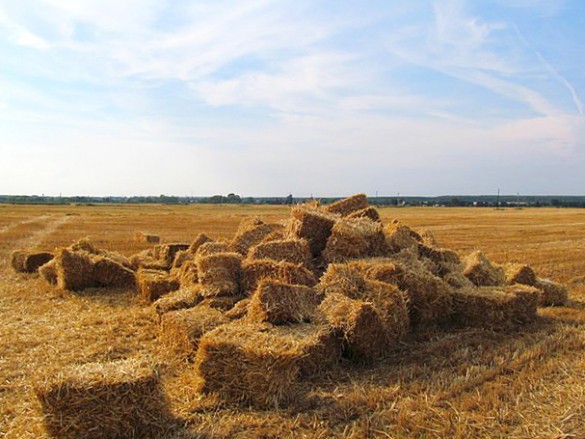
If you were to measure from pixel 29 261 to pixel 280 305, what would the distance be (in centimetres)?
997

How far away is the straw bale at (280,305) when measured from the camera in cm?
638

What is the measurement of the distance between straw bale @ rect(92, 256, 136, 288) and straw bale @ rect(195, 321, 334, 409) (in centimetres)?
623

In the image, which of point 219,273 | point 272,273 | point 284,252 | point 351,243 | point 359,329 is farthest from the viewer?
point 351,243

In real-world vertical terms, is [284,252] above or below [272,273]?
above

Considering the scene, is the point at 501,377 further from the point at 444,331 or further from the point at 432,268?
the point at 432,268

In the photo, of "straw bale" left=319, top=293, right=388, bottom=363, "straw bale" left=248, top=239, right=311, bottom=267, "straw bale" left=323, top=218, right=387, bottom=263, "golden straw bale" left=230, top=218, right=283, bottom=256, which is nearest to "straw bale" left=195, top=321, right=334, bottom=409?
"straw bale" left=319, top=293, right=388, bottom=363

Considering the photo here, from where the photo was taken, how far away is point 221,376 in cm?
535

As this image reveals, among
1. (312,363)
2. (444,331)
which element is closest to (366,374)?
(312,363)

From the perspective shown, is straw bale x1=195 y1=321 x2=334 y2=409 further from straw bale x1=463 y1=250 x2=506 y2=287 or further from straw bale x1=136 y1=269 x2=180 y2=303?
straw bale x1=463 y1=250 x2=506 y2=287

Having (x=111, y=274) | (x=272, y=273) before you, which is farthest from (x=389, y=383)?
(x=111, y=274)

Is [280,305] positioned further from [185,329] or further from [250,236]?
[250,236]

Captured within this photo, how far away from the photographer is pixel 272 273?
7.84 metres

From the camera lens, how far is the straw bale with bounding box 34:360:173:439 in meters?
4.40

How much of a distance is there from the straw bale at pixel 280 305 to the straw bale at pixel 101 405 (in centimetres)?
197
